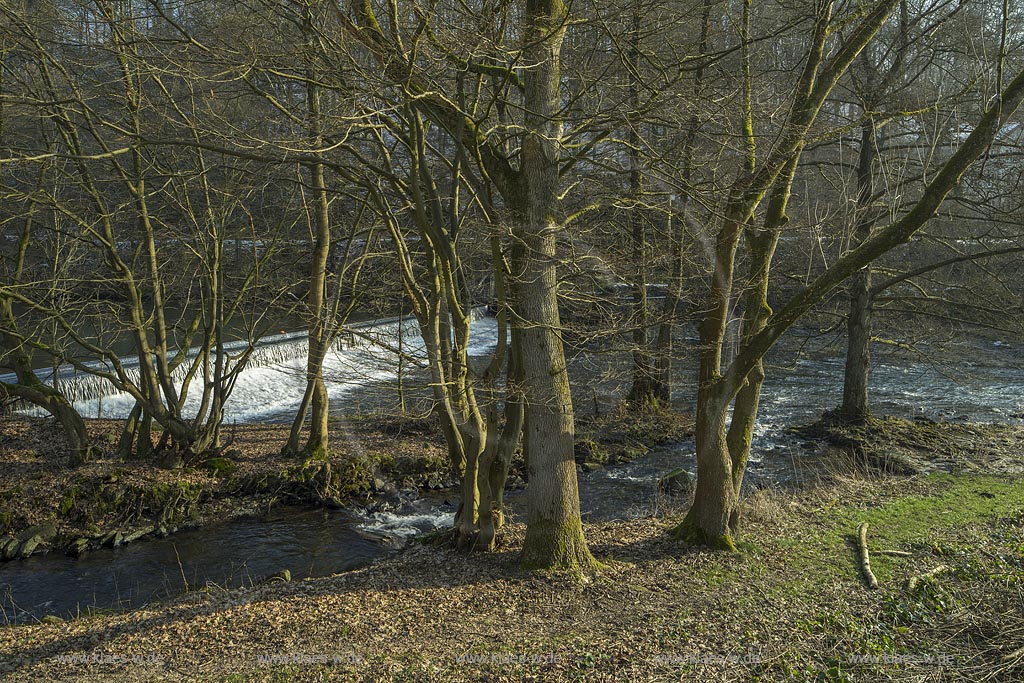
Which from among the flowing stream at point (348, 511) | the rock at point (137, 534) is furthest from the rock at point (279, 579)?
the rock at point (137, 534)

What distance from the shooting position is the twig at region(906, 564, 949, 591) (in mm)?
6922

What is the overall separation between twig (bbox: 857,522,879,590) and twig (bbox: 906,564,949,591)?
0.89 ft

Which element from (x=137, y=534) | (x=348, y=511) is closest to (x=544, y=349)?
(x=348, y=511)

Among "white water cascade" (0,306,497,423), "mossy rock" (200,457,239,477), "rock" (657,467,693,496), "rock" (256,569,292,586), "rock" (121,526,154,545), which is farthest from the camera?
"white water cascade" (0,306,497,423)

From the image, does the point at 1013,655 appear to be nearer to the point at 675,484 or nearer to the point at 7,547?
the point at 675,484

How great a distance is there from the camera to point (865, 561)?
7582 millimetres

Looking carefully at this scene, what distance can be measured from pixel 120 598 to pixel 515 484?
607 centimetres

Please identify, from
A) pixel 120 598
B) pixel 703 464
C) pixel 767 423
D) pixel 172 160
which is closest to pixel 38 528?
pixel 120 598

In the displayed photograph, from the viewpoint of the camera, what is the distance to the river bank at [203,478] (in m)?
11.0

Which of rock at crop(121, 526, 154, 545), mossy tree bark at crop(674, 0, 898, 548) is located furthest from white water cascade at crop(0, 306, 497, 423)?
mossy tree bark at crop(674, 0, 898, 548)

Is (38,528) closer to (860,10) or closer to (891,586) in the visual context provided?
(891,586)

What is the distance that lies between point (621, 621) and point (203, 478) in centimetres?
841

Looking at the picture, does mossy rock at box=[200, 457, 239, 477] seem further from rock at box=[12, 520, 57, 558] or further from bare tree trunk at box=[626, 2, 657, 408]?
bare tree trunk at box=[626, 2, 657, 408]

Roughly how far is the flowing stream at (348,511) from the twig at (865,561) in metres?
2.95
